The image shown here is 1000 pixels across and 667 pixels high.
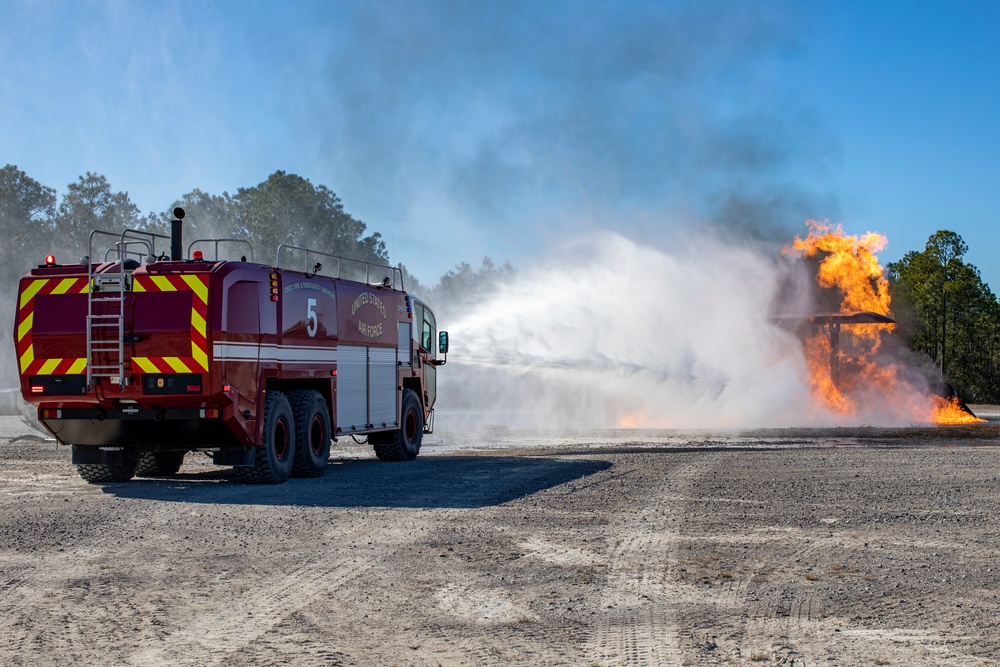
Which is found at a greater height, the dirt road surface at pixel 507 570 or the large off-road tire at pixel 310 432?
the large off-road tire at pixel 310 432

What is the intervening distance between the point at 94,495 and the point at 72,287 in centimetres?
273

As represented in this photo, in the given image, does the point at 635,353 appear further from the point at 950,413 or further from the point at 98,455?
the point at 98,455

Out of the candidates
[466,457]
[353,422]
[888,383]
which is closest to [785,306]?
[888,383]

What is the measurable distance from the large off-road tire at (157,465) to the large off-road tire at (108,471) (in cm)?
135

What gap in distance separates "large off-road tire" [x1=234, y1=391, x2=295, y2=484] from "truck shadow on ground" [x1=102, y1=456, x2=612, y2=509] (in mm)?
189

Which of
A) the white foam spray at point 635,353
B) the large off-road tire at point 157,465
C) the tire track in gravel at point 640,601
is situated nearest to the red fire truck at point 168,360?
the large off-road tire at point 157,465

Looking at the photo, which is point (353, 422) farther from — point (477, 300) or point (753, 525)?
point (477, 300)

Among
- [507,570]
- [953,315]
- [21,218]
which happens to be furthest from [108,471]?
[953,315]

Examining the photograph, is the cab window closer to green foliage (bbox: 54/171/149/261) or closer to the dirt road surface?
the dirt road surface

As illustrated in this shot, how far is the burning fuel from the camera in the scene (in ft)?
102

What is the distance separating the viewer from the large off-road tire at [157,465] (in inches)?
631

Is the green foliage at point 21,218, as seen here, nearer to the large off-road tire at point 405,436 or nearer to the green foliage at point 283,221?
the green foliage at point 283,221

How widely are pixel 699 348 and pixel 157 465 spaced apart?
20.4 metres

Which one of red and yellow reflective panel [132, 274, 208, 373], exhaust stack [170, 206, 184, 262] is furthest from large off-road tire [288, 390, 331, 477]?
exhaust stack [170, 206, 184, 262]
